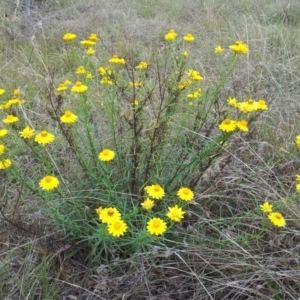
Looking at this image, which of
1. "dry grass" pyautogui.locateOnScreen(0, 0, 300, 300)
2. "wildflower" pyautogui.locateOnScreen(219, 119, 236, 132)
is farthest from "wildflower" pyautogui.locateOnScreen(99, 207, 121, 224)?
"wildflower" pyautogui.locateOnScreen(219, 119, 236, 132)

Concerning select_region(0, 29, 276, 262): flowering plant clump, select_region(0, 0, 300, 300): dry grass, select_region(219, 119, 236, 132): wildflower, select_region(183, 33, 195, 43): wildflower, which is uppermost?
select_region(183, 33, 195, 43): wildflower

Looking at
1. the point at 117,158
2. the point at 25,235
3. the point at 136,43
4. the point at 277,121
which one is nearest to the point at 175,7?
the point at 136,43

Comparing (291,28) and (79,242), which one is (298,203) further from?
(291,28)

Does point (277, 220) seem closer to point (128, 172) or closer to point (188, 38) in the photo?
point (128, 172)

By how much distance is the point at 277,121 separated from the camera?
2.59 metres

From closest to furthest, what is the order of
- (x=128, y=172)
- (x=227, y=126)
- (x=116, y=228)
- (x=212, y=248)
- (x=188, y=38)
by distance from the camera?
(x=116, y=228), (x=227, y=126), (x=212, y=248), (x=128, y=172), (x=188, y=38)

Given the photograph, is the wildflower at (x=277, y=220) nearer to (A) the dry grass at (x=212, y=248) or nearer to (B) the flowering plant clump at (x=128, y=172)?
(B) the flowering plant clump at (x=128, y=172)

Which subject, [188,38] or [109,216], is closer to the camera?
[109,216]

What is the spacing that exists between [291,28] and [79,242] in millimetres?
3440

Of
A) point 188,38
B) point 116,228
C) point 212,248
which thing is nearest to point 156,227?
point 116,228

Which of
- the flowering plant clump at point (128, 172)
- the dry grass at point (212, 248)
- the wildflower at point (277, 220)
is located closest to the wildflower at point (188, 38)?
the flowering plant clump at point (128, 172)

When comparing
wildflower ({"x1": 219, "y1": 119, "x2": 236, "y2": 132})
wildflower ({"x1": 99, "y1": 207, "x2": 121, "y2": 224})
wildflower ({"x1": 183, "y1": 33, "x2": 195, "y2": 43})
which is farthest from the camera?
wildflower ({"x1": 183, "y1": 33, "x2": 195, "y2": 43})

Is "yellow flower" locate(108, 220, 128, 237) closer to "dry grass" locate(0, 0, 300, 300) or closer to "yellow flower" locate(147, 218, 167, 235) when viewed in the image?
"yellow flower" locate(147, 218, 167, 235)

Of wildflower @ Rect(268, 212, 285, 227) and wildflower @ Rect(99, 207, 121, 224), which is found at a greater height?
wildflower @ Rect(99, 207, 121, 224)
